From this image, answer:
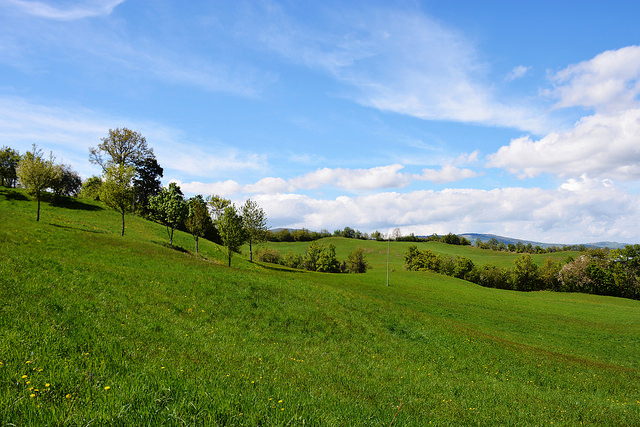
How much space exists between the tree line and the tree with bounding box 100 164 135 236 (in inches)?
3957

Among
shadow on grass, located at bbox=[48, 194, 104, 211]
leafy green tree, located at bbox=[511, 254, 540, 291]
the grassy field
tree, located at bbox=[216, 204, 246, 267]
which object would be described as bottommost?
leafy green tree, located at bbox=[511, 254, 540, 291]

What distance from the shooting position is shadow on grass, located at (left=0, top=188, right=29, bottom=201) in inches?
2021

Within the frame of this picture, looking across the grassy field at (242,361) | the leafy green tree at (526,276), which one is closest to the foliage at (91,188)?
the grassy field at (242,361)

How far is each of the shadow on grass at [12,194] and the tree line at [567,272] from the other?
11130 cm

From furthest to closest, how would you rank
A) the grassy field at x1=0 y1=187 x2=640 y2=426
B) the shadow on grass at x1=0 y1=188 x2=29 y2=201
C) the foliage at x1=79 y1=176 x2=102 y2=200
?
the foliage at x1=79 y1=176 x2=102 y2=200, the shadow on grass at x1=0 y1=188 x2=29 y2=201, the grassy field at x1=0 y1=187 x2=640 y2=426

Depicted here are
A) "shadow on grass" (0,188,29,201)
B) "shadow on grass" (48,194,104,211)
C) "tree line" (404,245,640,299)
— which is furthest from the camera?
"tree line" (404,245,640,299)

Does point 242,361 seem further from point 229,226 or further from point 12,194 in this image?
point 12,194

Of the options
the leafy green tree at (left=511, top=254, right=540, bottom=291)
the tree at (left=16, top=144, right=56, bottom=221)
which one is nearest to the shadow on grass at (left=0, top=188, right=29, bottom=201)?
the tree at (left=16, top=144, right=56, bottom=221)

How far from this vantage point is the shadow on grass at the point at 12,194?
2021 inches

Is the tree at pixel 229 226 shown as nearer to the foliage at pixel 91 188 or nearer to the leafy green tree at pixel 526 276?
the foliage at pixel 91 188

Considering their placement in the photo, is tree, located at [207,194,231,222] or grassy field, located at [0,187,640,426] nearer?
grassy field, located at [0,187,640,426]

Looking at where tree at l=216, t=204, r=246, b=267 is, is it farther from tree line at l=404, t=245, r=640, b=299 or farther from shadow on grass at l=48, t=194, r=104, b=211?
tree line at l=404, t=245, r=640, b=299

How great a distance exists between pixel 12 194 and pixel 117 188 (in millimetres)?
22263

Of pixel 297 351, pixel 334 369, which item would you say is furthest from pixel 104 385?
pixel 297 351
